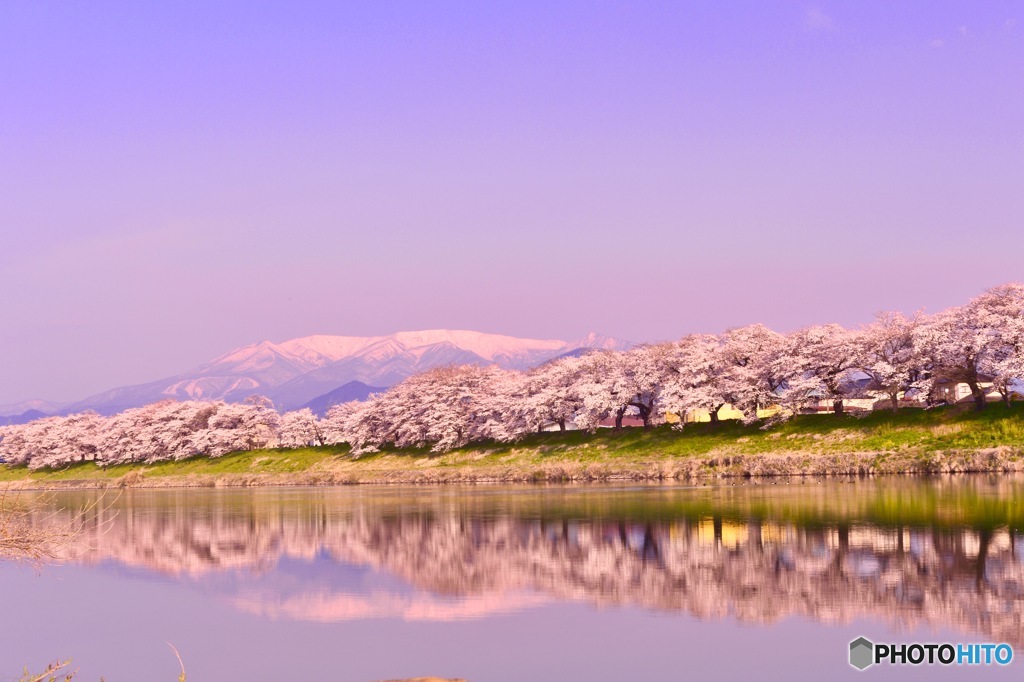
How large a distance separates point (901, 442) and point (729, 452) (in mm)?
13046

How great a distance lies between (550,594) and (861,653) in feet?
32.1

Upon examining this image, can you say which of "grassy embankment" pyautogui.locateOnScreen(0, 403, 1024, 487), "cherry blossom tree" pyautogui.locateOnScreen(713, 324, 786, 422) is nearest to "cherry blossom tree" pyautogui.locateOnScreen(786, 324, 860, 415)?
"cherry blossom tree" pyautogui.locateOnScreen(713, 324, 786, 422)

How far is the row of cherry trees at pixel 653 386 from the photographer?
78500 millimetres

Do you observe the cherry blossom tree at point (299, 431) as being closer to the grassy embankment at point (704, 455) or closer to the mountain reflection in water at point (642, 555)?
the grassy embankment at point (704, 455)

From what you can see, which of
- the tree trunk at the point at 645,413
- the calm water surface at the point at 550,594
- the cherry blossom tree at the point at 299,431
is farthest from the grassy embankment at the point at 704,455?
the calm water surface at the point at 550,594

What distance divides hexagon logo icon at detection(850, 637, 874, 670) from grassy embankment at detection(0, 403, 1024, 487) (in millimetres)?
46660

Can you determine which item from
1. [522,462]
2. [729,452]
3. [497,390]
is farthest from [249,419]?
[729,452]

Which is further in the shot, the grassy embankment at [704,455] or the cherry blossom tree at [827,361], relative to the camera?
the cherry blossom tree at [827,361]

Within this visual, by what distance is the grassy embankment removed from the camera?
67000mm

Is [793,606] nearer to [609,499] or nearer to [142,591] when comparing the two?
[142,591]

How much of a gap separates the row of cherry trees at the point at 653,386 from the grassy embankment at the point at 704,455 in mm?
2427

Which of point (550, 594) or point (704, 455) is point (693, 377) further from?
point (550, 594)

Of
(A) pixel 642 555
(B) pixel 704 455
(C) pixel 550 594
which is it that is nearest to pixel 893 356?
(B) pixel 704 455

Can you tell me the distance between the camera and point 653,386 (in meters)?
98.1
